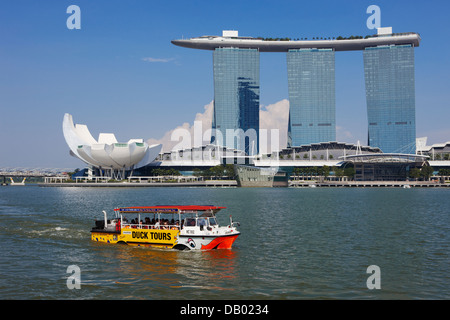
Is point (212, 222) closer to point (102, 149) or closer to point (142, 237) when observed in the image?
point (142, 237)

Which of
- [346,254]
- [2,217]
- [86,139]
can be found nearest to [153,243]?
[346,254]

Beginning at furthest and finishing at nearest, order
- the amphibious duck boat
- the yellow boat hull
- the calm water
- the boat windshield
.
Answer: the boat windshield
the yellow boat hull
the amphibious duck boat
the calm water

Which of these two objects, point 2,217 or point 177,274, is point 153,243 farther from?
point 2,217

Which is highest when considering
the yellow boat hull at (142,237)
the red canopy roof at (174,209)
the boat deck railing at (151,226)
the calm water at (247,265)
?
the red canopy roof at (174,209)

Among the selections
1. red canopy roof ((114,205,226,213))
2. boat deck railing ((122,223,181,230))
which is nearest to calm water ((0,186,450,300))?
boat deck railing ((122,223,181,230))

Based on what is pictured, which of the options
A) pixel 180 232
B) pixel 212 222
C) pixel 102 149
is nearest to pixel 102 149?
pixel 102 149

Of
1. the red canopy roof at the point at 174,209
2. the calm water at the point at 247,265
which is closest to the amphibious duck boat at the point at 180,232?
the red canopy roof at the point at 174,209

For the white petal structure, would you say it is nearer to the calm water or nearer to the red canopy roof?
the calm water

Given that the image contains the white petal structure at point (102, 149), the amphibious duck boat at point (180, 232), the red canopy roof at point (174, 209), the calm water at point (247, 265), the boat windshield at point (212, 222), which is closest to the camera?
the calm water at point (247, 265)

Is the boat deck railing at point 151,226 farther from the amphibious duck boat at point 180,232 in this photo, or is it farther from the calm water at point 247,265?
the calm water at point 247,265
